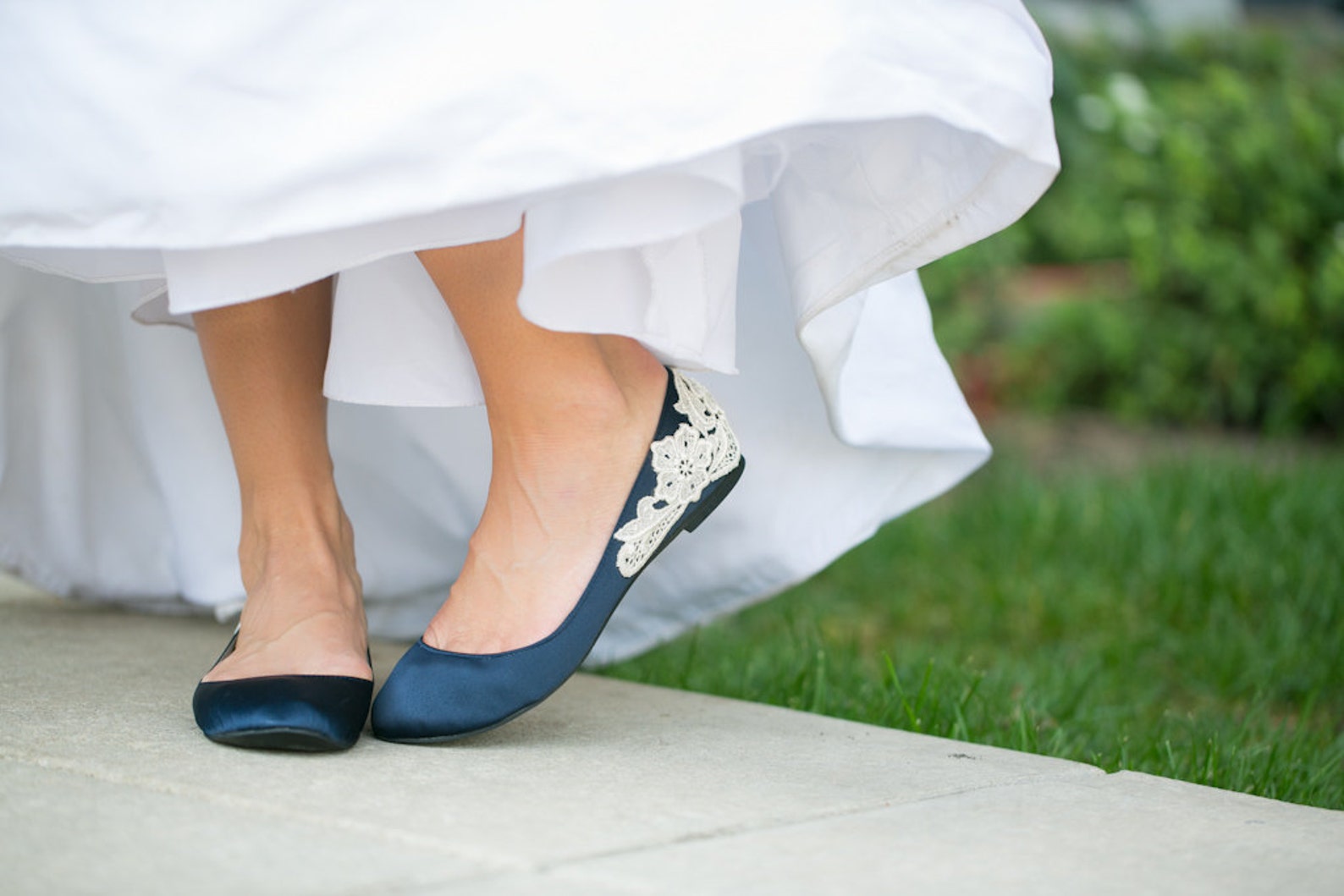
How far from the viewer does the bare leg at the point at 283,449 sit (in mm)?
1214

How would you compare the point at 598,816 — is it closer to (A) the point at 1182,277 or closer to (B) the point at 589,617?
(B) the point at 589,617

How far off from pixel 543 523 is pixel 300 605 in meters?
0.22

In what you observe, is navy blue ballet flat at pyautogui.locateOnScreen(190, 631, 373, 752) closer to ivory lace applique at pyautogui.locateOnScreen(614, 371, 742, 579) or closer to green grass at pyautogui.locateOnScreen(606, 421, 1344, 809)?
ivory lace applique at pyautogui.locateOnScreen(614, 371, 742, 579)

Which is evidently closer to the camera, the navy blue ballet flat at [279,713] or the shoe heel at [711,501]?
the navy blue ballet flat at [279,713]

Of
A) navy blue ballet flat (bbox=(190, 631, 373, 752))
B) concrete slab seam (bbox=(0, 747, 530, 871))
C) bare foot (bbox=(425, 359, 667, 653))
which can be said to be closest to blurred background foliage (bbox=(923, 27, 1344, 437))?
bare foot (bbox=(425, 359, 667, 653))

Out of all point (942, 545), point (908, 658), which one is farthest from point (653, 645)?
point (942, 545)

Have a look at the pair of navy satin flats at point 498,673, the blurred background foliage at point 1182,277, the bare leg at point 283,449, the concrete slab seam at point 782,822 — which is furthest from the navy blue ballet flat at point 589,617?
the blurred background foliage at point 1182,277

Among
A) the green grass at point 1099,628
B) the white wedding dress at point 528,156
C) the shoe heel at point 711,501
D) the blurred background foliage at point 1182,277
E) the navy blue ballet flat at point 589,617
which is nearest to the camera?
the white wedding dress at point 528,156

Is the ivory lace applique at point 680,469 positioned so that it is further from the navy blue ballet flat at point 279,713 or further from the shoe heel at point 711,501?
the navy blue ballet flat at point 279,713

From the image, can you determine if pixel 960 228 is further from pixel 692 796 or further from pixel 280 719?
pixel 280 719

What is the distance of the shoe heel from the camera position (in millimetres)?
1203

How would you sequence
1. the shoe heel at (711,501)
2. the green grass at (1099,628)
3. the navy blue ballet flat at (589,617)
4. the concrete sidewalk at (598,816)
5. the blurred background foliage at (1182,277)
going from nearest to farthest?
the concrete sidewalk at (598,816) < the navy blue ballet flat at (589,617) < the shoe heel at (711,501) < the green grass at (1099,628) < the blurred background foliage at (1182,277)

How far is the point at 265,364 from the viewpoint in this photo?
4.10 ft

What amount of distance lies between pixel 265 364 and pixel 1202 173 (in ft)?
9.49
